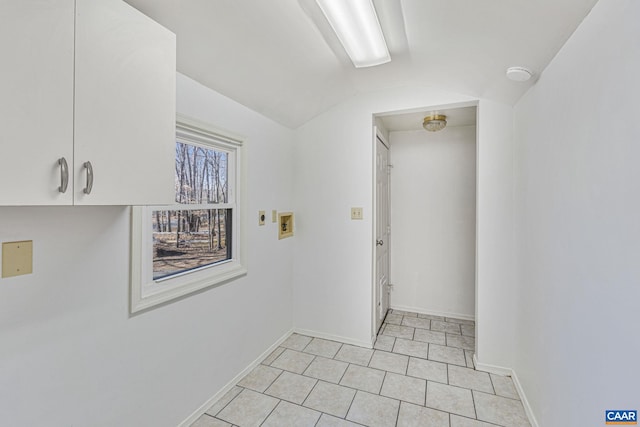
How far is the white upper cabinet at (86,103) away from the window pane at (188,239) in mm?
619

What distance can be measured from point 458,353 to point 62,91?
124 inches

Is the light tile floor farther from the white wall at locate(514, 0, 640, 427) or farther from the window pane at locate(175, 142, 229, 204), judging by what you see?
the window pane at locate(175, 142, 229, 204)

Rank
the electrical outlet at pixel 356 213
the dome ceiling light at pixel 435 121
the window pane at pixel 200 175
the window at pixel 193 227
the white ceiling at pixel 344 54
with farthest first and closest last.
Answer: the dome ceiling light at pixel 435 121
the electrical outlet at pixel 356 213
the window pane at pixel 200 175
the window at pixel 193 227
the white ceiling at pixel 344 54

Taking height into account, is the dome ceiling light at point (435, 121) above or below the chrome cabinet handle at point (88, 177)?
above

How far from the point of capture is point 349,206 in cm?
283

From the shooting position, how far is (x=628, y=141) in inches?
38.0

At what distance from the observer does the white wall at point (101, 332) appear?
1127 mm

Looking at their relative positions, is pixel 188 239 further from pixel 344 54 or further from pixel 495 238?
pixel 495 238

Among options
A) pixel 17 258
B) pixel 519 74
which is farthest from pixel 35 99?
pixel 519 74

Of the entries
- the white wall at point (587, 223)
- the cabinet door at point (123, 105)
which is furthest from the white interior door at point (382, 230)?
the cabinet door at point (123, 105)

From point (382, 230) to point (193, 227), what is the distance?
6.48 feet

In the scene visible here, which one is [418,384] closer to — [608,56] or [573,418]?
[573,418]

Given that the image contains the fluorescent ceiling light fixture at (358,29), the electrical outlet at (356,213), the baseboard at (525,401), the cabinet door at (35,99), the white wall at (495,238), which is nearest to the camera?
the cabinet door at (35,99)

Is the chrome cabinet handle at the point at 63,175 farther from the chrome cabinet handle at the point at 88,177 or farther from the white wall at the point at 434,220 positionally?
the white wall at the point at 434,220
